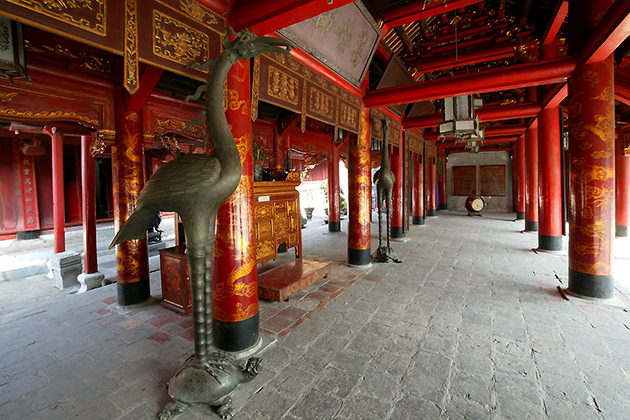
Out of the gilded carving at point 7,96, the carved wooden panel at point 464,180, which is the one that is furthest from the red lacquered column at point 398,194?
the carved wooden panel at point 464,180

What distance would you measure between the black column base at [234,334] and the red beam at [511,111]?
748 centimetres

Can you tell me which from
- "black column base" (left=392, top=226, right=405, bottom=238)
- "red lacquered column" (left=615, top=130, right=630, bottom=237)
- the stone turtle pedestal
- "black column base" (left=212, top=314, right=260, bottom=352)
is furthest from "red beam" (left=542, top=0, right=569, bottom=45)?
the stone turtle pedestal

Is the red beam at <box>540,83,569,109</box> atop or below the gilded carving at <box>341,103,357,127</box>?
atop

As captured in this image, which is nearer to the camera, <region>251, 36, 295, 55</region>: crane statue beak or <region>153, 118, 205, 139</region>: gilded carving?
<region>251, 36, 295, 55</region>: crane statue beak

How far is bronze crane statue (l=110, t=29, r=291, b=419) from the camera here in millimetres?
1826

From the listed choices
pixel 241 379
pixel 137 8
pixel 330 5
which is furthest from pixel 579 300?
pixel 137 8

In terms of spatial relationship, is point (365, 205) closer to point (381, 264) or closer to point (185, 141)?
point (381, 264)

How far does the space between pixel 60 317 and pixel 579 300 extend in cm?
678

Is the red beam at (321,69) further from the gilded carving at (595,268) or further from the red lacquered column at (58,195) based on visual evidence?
the red lacquered column at (58,195)

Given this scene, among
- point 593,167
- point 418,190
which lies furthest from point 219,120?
point 418,190

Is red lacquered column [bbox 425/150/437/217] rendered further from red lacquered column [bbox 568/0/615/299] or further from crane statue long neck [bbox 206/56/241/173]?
crane statue long neck [bbox 206/56/241/173]

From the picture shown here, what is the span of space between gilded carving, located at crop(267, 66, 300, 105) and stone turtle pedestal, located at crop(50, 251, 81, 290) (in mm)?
5514

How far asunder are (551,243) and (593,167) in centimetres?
364

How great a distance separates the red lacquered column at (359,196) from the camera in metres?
5.38
